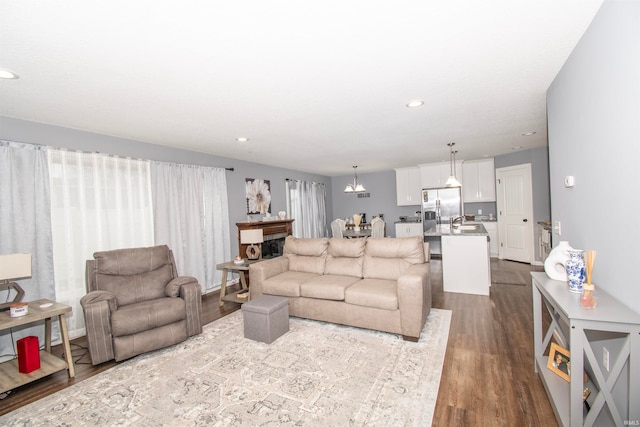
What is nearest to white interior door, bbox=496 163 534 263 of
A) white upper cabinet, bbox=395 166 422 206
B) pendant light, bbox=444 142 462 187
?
pendant light, bbox=444 142 462 187

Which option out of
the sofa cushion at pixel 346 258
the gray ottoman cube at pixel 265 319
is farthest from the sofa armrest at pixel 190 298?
the sofa cushion at pixel 346 258

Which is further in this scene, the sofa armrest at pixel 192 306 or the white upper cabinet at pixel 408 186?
the white upper cabinet at pixel 408 186

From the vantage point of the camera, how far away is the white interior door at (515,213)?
6188 mm

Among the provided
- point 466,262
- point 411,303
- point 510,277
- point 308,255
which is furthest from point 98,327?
point 510,277

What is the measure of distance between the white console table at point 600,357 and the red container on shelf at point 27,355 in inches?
154

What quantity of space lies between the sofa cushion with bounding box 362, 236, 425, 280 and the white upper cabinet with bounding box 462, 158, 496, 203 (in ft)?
14.3

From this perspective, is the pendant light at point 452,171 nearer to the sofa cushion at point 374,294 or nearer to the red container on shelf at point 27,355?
the sofa cushion at point 374,294

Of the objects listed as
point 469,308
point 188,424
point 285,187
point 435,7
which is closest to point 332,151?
point 285,187

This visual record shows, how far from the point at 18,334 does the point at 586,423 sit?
15.6 feet

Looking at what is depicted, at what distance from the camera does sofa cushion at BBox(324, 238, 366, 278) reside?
380cm

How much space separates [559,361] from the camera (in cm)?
208

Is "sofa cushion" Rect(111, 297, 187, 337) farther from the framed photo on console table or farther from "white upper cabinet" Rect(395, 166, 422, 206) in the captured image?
"white upper cabinet" Rect(395, 166, 422, 206)

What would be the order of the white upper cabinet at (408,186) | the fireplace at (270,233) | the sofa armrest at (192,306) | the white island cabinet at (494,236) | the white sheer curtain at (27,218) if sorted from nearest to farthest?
1. the white sheer curtain at (27,218)
2. the sofa armrest at (192,306)
3. the fireplace at (270,233)
4. the white island cabinet at (494,236)
5. the white upper cabinet at (408,186)

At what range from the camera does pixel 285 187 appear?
7.23 meters
